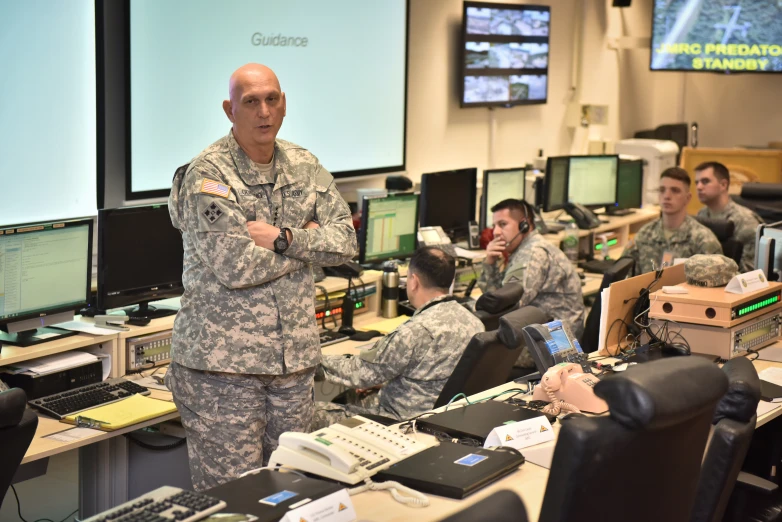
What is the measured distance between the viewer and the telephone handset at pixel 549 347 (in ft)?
9.52

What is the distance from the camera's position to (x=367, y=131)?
18.9ft

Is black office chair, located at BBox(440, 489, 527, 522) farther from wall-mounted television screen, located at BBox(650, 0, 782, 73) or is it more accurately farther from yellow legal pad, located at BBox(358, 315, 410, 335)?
wall-mounted television screen, located at BBox(650, 0, 782, 73)

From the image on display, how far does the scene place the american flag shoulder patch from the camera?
269 centimetres

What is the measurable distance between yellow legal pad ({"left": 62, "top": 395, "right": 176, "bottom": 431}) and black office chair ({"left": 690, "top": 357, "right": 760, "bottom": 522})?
1813 mm

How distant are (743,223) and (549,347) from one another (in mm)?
3346

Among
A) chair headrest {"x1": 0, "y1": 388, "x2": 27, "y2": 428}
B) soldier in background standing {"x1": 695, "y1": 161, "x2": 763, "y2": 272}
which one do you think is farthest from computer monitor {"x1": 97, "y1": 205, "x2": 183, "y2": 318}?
soldier in background standing {"x1": 695, "y1": 161, "x2": 763, "y2": 272}

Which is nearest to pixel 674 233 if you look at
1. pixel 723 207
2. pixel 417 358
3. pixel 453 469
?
pixel 723 207

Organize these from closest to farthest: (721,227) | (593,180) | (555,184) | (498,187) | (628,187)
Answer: (721,227), (498,187), (555,184), (593,180), (628,187)

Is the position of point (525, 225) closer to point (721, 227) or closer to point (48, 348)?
point (721, 227)

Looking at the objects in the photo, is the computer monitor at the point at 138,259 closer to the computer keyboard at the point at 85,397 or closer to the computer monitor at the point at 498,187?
the computer keyboard at the point at 85,397

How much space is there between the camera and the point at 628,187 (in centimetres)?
732

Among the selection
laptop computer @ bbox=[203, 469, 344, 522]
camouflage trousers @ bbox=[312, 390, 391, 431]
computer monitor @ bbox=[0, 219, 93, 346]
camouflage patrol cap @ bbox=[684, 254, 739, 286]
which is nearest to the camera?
laptop computer @ bbox=[203, 469, 344, 522]

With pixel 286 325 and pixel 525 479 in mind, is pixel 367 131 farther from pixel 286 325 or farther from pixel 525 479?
pixel 525 479

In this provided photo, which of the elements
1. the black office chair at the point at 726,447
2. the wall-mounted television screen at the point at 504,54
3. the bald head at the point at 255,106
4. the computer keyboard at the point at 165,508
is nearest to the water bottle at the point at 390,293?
the bald head at the point at 255,106
